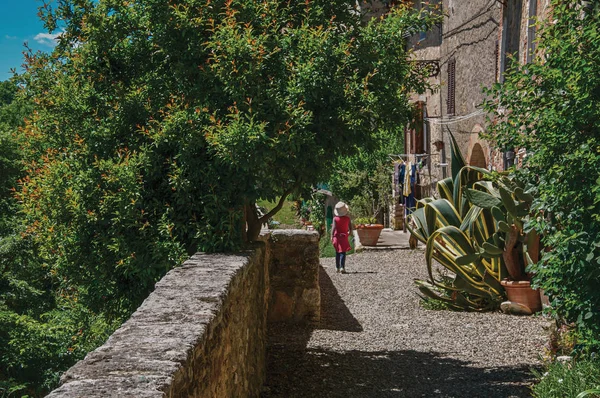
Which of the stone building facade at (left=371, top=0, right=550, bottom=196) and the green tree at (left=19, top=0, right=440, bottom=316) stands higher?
the stone building facade at (left=371, top=0, right=550, bottom=196)

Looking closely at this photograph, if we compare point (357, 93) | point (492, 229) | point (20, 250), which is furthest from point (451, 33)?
point (357, 93)

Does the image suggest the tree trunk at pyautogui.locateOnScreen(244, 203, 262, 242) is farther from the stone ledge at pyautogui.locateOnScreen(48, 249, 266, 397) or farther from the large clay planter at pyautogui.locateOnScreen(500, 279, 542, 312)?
the large clay planter at pyautogui.locateOnScreen(500, 279, 542, 312)

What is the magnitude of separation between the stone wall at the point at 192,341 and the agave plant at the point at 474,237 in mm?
3448

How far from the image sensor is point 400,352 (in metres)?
7.64

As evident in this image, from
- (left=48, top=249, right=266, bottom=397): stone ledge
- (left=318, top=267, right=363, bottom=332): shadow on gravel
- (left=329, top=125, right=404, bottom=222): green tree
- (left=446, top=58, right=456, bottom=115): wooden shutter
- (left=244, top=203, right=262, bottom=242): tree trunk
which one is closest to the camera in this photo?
(left=48, top=249, right=266, bottom=397): stone ledge

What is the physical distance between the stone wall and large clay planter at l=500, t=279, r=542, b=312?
382cm

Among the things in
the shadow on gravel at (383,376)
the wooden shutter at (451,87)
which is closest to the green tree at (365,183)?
the wooden shutter at (451,87)

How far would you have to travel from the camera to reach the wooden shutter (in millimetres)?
17312

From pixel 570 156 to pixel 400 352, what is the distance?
3227 mm

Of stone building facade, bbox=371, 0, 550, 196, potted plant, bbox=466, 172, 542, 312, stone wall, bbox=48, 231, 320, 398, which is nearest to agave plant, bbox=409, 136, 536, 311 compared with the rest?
potted plant, bbox=466, 172, 542, 312

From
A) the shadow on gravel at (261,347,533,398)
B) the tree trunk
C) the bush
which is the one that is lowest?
the shadow on gravel at (261,347,533,398)

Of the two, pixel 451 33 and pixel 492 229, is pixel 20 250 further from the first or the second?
pixel 451 33

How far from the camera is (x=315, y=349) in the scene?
7.61 meters

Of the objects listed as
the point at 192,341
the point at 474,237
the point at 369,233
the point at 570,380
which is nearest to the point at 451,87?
the point at 369,233
